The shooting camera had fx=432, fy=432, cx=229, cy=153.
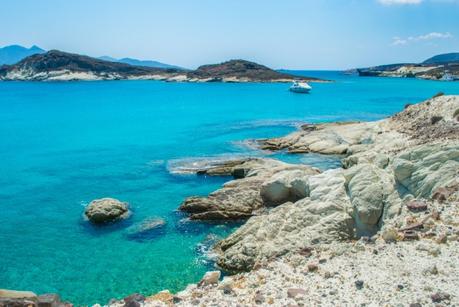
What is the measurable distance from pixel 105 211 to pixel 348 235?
692 inches

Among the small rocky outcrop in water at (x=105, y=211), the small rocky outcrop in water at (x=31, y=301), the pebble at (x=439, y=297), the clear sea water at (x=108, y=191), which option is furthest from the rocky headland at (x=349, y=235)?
the small rocky outcrop in water at (x=105, y=211)

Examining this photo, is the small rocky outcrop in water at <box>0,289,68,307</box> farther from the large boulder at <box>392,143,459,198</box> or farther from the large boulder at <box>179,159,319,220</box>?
the large boulder at <box>179,159,319,220</box>

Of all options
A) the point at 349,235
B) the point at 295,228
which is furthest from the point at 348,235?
the point at 295,228

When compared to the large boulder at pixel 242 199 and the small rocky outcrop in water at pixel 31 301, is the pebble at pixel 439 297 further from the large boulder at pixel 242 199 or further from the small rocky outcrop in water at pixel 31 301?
the large boulder at pixel 242 199

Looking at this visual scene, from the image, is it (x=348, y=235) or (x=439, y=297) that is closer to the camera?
(x=439, y=297)

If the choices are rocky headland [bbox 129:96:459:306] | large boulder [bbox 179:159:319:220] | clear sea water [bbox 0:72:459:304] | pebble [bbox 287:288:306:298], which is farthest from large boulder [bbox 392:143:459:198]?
clear sea water [bbox 0:72:459:304]

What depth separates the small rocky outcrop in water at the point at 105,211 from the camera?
100ft

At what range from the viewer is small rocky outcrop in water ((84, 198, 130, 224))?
30.6 m

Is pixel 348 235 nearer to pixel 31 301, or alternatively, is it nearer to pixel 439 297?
pixel 439 297

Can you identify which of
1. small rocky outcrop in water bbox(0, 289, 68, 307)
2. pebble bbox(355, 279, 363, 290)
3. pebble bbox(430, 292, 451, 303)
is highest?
pebble bbox(430, 292, 451, 303)

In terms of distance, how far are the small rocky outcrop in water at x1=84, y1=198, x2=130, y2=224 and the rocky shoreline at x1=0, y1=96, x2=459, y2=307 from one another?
4.57 metres

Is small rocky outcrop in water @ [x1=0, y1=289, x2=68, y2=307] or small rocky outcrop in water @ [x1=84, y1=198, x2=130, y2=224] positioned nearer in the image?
small rocky outcrop in water @ [x1=0, y1=289, x2=68, y2=307]

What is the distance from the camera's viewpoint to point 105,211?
30.7 metres

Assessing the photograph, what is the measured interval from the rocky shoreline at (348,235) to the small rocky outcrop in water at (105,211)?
4567 mm
